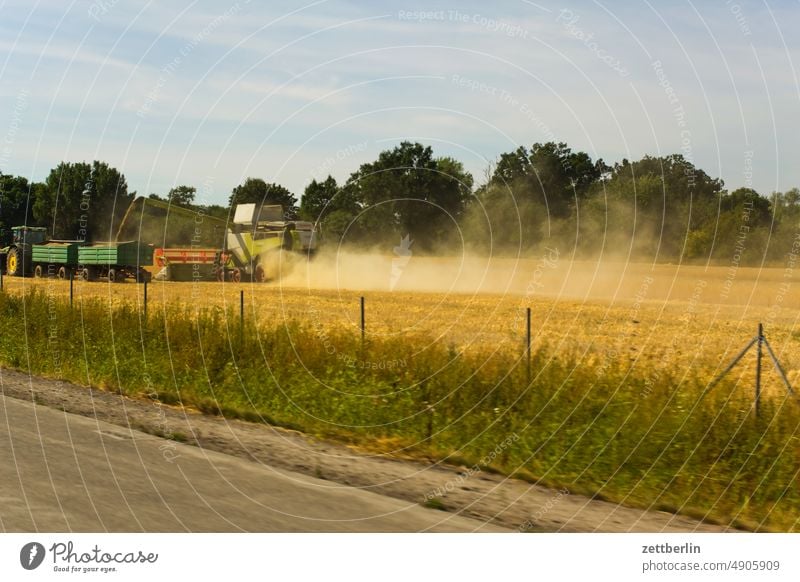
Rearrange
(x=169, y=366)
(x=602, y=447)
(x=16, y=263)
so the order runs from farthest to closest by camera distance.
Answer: (x=16, y=263) < (x=169, y=366) < (x=602, y=447)

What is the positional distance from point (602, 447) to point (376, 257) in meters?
39.4

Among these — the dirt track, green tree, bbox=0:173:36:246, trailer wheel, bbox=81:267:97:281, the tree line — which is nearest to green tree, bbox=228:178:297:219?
the tree line

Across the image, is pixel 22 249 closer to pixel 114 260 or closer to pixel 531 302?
pixel 114 260

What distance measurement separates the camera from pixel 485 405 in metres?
11.8

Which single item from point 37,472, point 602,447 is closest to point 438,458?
point 602,447

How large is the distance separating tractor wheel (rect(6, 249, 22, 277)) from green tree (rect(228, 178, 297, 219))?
17157mm

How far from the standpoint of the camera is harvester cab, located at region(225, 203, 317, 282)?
44938 millimetres

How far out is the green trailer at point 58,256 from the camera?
165 feet

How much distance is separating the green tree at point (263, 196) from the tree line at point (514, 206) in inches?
4.1

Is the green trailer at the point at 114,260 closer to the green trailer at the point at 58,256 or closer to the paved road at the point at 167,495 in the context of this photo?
the green trailer at the point at 58,256

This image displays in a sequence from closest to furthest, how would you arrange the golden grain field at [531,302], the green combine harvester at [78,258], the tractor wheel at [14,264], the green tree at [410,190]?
the golden grain field at [531,302]
the green tree at [410,190]
the green combine harvester at [78,258]
the tractor wheel at [14,264]

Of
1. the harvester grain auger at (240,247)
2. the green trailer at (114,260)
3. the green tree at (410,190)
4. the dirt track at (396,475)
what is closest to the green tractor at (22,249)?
the green trailer at (114,260)

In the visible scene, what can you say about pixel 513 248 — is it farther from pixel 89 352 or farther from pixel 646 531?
pixel 646 531

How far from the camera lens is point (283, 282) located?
4788 centimetres
